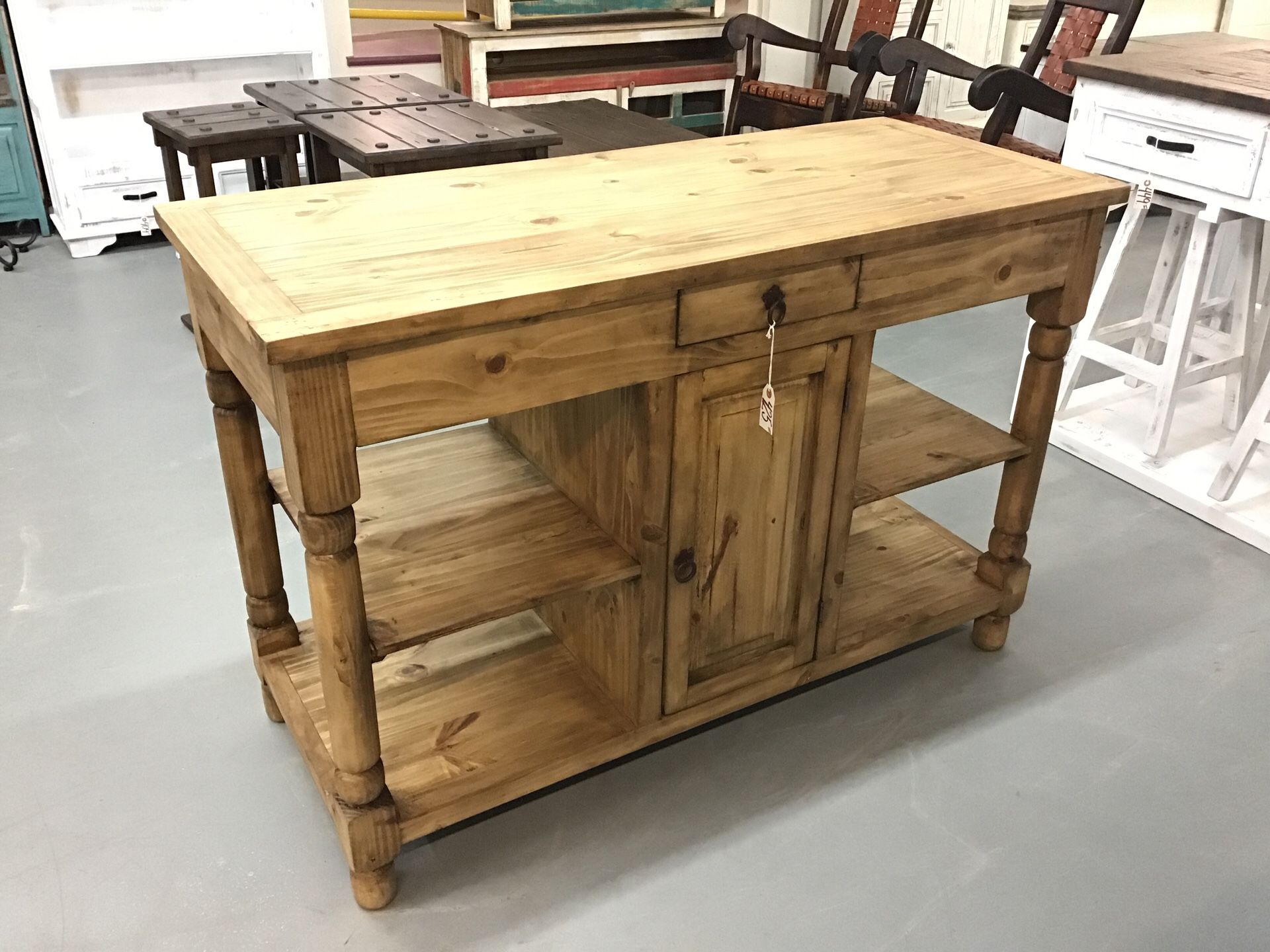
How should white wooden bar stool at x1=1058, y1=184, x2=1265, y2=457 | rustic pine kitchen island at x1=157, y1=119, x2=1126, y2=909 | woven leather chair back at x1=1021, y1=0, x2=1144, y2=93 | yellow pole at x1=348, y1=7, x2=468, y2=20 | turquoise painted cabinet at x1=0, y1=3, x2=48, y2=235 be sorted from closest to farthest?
rustic pine kitchen island at x1=157, y1=119, x2=1126, y2=909, white wooden bar stool at x1=1058, y1=184, x2=1265, y2=457, woven leather chair back at x1=1021, y1=0, x2=1144, y2=93, turquoise painted cabinet at x1=0, y1=3, x2=48, y2=235, yellow pole at x1=348, y1=7, x2=468, y2=20

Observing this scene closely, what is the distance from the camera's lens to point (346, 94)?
393cm

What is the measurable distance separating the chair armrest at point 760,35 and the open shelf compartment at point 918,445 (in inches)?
134

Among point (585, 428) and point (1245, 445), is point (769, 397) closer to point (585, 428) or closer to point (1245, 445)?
point (585, 428)

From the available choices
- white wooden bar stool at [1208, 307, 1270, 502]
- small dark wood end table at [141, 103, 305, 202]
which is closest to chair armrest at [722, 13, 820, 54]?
small dark wood end table at [141, 103, 305, 202]

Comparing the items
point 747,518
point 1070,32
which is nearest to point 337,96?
point 747,518

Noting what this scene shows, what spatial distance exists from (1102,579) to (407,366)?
1.95 metres

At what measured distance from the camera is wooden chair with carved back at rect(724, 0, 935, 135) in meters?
4.74

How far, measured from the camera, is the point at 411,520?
1.90 metres

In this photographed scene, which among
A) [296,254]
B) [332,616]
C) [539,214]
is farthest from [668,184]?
[332,616]

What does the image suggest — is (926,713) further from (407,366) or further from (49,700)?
(49,700)

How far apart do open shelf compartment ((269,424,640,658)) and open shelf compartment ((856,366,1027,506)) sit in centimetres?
56

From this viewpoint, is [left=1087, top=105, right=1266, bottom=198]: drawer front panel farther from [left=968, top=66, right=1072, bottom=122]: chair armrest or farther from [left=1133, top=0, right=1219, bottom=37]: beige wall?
[left=1133, top=0, right=1219, bottom=37]: beige wall

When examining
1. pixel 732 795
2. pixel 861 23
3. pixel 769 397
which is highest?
pixel 861 23

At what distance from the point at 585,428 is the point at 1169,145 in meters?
1.84
